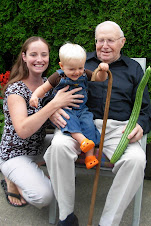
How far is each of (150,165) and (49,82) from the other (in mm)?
1607

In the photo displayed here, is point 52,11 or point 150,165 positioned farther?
point 52,11

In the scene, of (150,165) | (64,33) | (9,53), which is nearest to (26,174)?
(150,165)

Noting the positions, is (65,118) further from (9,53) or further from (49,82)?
(9,53)

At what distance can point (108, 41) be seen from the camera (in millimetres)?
2564

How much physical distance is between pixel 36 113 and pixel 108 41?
94 centimetres

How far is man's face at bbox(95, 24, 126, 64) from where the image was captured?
2.55m

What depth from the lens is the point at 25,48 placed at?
8.22ft

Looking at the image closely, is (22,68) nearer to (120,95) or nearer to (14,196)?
(120,95)

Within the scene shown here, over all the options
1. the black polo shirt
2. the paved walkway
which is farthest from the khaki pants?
the black polo shirt

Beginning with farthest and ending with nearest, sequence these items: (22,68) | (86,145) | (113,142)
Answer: (22,68) < (113,142) < (86,145)

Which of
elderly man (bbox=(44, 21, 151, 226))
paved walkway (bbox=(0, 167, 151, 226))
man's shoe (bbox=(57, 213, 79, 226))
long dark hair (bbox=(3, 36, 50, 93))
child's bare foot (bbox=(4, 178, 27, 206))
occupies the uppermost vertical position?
long dark hair (bbox=(3, 36, 50, 93))

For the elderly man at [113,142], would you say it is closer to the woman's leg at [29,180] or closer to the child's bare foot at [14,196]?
the woman's leg at [29,180]

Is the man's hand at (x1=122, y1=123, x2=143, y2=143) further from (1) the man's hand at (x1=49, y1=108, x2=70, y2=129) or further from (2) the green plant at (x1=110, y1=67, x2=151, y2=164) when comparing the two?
(1) the man's hand at (x1=49, y1=108, x2=70, y2=129)

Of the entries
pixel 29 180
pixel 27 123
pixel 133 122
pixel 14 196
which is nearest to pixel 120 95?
pixel 133 122
